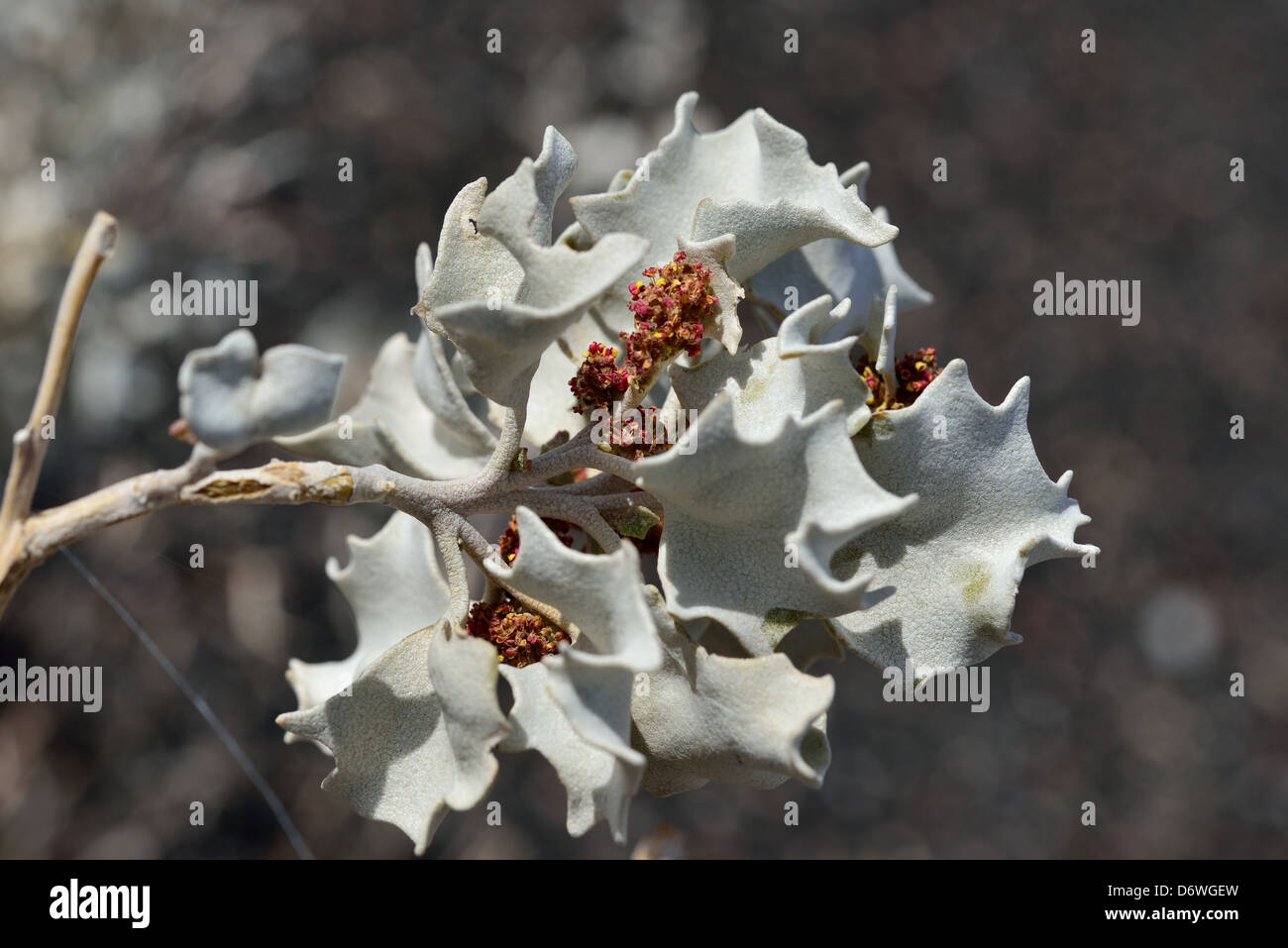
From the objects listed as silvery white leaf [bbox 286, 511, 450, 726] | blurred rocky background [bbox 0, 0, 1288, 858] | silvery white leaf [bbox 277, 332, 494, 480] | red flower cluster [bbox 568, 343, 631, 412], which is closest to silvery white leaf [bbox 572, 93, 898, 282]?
red flower cluster [bbox 568, 343, 631, 412]

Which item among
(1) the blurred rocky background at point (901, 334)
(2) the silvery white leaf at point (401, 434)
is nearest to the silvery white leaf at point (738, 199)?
(2) the silvery white leaf at point (401, 434)

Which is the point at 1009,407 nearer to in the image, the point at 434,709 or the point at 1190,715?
the point at 434,709

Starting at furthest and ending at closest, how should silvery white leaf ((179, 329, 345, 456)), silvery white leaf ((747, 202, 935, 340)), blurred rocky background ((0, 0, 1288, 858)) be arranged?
blurred rocky background ((0, 0, 1288, 858)) < silvery white leaf ((747, 202, 935, 340)) < silvery white leaf ((179, 329, 345, 456))

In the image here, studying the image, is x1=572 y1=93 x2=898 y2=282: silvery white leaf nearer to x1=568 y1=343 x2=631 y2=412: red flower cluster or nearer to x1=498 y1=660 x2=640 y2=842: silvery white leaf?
x1=568 y1=343 x2=631 y2=412: red flower cluster

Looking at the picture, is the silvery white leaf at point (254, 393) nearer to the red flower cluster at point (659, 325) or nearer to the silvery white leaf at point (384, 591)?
the red flower cluster at point (659, 325)

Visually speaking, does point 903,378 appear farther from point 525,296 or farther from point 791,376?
point 525,296

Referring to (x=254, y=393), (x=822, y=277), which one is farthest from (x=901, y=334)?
(x=254, y=393)

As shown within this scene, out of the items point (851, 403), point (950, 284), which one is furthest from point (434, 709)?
point (950, 284)
